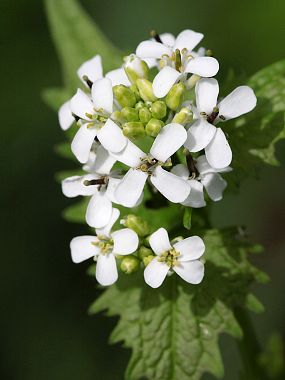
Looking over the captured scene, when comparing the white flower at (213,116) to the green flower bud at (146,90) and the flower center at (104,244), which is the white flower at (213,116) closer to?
the green flower bud at (146,90)

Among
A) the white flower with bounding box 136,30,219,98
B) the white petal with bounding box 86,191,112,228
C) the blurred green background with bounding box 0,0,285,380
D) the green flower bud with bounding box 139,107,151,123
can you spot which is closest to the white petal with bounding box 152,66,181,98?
the white flower with bounding box 136,30,219,98

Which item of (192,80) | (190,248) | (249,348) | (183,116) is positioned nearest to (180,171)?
(183,116)

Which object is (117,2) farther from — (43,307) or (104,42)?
(43,307)

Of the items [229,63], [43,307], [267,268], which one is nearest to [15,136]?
[43,307]

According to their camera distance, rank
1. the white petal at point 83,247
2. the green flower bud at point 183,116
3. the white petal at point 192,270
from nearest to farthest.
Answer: the green flower bud at point 183,116
the white petal at point 192,270
the white petal at point 83,247

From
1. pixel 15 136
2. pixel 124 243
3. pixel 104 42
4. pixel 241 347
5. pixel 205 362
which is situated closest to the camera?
pixel 124 243

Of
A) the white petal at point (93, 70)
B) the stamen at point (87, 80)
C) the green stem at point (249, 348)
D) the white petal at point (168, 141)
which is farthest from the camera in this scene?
the green stem at point (249, 348)

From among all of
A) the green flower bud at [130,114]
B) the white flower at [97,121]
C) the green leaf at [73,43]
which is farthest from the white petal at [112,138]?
the green leaf at [73,43]
